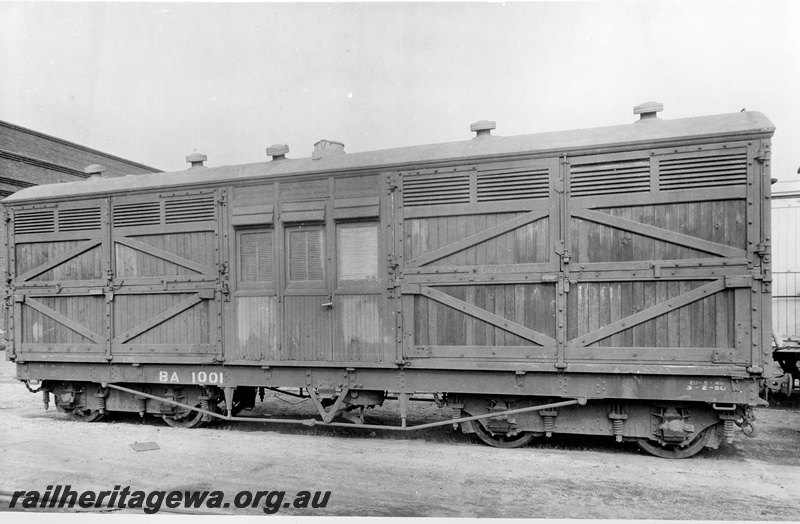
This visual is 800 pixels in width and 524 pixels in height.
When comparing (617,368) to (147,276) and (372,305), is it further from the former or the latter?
(147,276)

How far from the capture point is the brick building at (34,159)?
19.0 meters

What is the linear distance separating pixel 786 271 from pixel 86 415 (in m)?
12.0

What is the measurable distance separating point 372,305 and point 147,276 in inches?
140

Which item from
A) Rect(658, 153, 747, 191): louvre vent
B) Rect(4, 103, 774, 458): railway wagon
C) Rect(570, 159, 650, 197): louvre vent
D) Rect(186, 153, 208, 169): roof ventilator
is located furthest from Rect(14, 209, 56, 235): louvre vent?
Rect(658, 153, 747, 191): louvre vent

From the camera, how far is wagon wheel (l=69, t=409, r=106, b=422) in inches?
343

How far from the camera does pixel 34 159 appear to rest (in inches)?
796

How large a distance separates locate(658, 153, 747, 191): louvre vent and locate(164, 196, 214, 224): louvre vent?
590 centimetres

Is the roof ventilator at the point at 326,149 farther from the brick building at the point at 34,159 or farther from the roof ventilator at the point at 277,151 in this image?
the brick building at the point at 34,159

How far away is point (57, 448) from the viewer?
283 inches

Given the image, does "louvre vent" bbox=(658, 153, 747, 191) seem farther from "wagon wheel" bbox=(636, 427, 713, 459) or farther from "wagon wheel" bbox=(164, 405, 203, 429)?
"wagon wheel" bbox=(164, 405, 203, 429)

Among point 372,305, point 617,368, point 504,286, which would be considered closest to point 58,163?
point 372,305

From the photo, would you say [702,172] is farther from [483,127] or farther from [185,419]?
[185,419]

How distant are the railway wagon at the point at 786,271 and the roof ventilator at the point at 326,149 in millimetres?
7512

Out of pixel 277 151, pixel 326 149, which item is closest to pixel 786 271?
pixel 326 149
